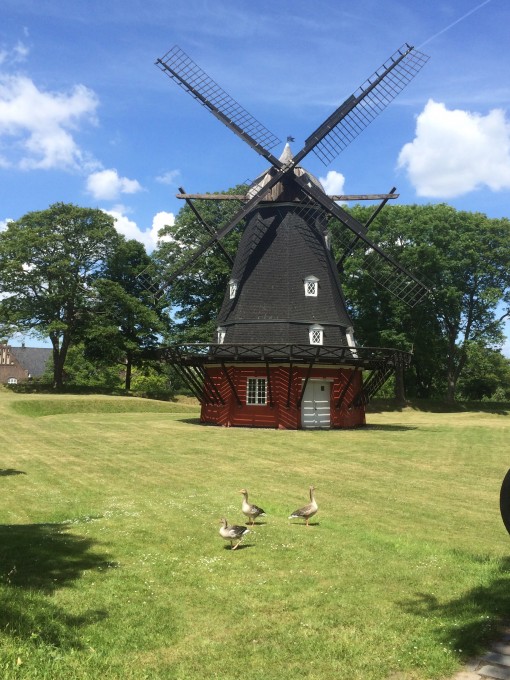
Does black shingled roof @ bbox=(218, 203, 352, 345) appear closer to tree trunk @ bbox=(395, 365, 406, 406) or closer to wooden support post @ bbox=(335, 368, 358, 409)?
wooden support post @ bbox=(335, 368, 358, 409)

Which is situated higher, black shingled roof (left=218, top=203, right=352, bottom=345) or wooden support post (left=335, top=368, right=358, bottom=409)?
black shingled roof (left=218, top=203, right=352, bottom=345)

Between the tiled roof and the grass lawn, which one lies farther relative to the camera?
the tiled roof

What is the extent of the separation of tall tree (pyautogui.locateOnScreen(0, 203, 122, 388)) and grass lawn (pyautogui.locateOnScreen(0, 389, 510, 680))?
3265 cm

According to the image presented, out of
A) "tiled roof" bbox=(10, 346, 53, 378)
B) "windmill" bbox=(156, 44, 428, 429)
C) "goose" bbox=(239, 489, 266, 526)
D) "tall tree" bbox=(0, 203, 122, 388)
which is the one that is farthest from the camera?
"tiled roof" bbox=(10, 346, 53, 378)

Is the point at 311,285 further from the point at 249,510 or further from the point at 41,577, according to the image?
the point at 41,577

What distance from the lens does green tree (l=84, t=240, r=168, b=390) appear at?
49281mm

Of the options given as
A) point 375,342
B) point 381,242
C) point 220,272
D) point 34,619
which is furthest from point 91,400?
point 34,619

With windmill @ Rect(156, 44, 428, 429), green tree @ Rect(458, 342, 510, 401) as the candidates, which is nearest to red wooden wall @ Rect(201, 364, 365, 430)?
windmill @ Rect(156, 44, 428, 429)

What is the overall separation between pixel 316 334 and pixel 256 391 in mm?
4239

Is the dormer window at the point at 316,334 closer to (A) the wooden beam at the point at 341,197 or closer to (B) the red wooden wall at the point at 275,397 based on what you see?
(B) the red wooden wall at the point at 275,397

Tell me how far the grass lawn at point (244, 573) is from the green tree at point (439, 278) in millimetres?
33493

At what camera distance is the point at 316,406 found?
1171 inches

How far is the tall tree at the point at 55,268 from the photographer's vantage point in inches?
1869

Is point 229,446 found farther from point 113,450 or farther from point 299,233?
point 299,233
